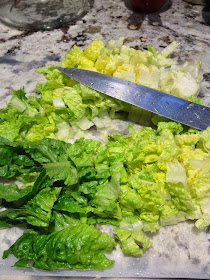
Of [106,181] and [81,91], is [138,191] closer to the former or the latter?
[106,181]

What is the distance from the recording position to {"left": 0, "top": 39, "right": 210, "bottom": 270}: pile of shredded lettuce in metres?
1.26

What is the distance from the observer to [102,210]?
1304mm

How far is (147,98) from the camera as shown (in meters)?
1.72

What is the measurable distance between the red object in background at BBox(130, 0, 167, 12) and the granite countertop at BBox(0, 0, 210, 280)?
0.05 m

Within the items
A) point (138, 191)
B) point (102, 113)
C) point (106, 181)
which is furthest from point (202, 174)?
point (102, 113)

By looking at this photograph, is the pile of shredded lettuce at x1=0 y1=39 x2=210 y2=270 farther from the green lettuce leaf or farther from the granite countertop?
the granite countertop

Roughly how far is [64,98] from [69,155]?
448mm

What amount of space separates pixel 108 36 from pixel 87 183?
4.99 ft

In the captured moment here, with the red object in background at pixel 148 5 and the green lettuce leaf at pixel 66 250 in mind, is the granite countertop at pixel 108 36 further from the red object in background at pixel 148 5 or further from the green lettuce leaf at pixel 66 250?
the green lettuce leaf at pixel 66 250

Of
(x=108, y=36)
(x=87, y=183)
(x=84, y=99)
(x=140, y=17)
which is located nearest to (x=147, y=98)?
(x=84, y=99)

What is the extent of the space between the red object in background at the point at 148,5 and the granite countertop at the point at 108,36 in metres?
0.05

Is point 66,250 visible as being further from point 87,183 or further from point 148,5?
point 148,5

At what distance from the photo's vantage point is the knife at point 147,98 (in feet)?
5.40

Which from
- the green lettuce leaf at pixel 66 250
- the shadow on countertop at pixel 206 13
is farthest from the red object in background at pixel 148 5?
the green lettuce leaf at pixel 66 250
